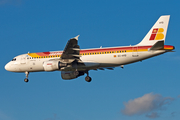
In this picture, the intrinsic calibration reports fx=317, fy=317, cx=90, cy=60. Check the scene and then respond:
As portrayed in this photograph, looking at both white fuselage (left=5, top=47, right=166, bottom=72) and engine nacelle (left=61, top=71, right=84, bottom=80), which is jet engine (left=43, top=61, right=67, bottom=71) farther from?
engine nacelle (left=61, top=71, right=84, bottom=80)

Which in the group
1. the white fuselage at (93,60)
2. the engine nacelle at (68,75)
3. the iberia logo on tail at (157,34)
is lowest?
the engine nacelle at (68,75)

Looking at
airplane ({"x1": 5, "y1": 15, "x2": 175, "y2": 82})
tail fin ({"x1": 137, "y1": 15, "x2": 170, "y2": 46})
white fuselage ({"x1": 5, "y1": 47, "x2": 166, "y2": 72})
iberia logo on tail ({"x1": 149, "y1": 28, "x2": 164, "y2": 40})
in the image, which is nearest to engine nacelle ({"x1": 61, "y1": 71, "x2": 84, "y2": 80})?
airplane ({"x1": 5, "y1": 15, "x2": 175, "y2": 82})

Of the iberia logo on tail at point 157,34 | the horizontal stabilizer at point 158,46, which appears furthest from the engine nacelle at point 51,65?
the iberia logo on tail at point 157,34

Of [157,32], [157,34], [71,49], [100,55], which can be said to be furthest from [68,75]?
[157,32]

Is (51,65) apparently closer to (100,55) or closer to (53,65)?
(53,65)

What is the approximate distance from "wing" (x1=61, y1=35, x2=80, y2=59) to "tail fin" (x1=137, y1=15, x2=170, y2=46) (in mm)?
9130

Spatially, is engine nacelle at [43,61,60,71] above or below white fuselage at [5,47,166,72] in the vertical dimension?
below

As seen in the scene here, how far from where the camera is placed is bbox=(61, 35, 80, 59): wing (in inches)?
1552

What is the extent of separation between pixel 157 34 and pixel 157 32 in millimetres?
290

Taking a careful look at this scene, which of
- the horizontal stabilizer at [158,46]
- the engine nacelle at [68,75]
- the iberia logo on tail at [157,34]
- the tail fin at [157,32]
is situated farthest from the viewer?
the engine nacelle at [68,75]

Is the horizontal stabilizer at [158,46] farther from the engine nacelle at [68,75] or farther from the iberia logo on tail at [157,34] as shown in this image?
the engine nacelle at [68,75]

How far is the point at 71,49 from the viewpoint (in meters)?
41.1

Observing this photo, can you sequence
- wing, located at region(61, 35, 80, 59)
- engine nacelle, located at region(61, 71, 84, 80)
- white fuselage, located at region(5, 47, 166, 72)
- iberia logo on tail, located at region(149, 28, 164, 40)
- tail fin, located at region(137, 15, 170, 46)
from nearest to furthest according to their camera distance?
wing, located at region(61, 35, 80, 59), white fuselage, located at region(5, 47, 166, 72), tail fin, located at region(137, 15, 170, 46), iberia logo on tail, located at region(149, 28, 164, 40), engine nacelle, located at region(61, 71, 84, 80)

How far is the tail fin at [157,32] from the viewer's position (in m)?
43.5
